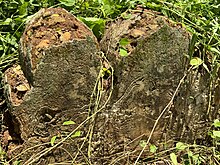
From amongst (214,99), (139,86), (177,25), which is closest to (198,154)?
(214,99)

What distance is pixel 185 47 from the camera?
1.99 metres

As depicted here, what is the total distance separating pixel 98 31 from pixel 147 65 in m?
0.27

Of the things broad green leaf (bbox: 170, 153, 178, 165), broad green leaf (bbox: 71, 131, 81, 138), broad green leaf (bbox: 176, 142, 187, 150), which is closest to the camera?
broad green leaf (bbox: 71, 131, 81, 138)

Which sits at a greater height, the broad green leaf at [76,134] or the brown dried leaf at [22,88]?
the brown dried leaf at [22,88]

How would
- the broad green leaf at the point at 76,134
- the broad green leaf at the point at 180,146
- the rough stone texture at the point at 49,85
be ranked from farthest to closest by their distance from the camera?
the broad green leaf at the point at 180,146, the broad green leaf at the point at 76,134, the rough stone texture at the point at 49,85

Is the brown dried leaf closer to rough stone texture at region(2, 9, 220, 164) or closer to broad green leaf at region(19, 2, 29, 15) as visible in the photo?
rough stone texture at region(2, 9, 220, 164)

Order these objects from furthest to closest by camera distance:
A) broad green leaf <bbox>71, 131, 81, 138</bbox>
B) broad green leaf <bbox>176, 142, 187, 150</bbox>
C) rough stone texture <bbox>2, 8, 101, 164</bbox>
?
broad green leaf <bbox>176, 142, 187, 150</bbox>
broad green leaf <bbox>71, 131, 81, 138</bbox>
rough stone texture <bbox>2, 8, 101, 164</bbox>

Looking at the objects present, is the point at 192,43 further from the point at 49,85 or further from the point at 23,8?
the point at 23,8

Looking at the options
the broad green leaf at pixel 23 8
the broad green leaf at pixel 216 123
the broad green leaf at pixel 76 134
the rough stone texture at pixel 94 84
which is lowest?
the broad green leaf at pixel 216 123

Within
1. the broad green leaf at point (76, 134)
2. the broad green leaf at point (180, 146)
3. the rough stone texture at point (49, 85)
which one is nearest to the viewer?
the rough stone texture at point (49, 85)

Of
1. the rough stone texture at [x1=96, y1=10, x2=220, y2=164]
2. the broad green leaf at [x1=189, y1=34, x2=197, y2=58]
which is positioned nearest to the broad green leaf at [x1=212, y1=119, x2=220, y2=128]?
the rough stone texture at [x1=96, y1=10, x2=220, y2=164]

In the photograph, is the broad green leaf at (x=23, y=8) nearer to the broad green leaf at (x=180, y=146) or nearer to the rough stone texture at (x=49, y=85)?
the rough stone texture at (x=49, y=85)

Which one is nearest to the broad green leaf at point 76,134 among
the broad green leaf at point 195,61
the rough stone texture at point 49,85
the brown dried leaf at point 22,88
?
the rough stone texture at point 49,85

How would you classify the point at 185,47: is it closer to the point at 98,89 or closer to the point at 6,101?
the point at 98,89
